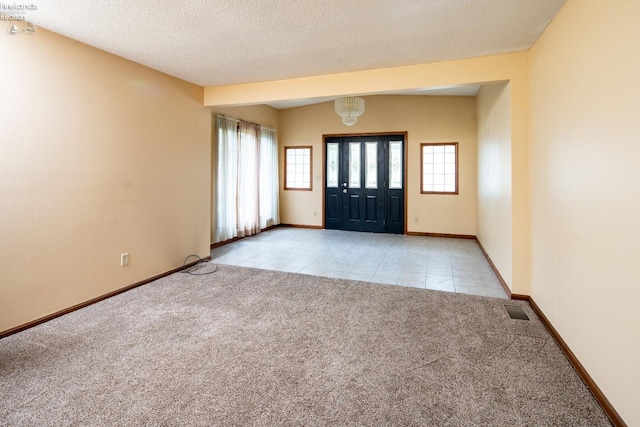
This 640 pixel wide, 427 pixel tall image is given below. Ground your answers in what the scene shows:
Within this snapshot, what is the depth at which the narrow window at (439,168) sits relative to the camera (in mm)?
6461

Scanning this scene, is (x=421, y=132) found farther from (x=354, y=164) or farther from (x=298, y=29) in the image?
(x=298, y=29)

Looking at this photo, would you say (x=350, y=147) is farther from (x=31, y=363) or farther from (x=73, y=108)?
(x=31, y=363)

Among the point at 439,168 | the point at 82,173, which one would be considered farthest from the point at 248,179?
the point at 439,168

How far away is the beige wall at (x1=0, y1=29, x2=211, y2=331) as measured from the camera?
2.47m

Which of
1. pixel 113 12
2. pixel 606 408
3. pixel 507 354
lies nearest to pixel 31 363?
pixel 113 12

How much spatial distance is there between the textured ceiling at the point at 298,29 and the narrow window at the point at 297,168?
4.04 meters

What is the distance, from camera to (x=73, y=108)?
9.32ft

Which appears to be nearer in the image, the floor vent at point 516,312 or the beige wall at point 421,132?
the floor vent at point 516,312

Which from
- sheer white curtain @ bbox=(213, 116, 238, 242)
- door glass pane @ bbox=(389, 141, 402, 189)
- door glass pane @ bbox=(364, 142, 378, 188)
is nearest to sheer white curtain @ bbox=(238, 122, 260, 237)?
sheer white curtain @ bbox=(213, 116, 238, 242)

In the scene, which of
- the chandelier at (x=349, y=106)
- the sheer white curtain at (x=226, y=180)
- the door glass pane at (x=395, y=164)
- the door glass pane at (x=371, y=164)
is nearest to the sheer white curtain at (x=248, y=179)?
the sheer white curtain at (x=226, y=180)

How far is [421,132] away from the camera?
659 cm

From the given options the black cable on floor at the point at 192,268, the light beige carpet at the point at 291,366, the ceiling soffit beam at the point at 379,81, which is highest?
the ceiling soffit beam at the point at 379,81

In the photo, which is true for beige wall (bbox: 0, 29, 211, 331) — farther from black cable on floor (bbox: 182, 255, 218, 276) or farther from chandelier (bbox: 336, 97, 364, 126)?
chandelier (bbox: 336, 97, 364, 126)

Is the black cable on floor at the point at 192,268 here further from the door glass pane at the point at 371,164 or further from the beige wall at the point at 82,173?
the door glass pane at the point at 371,164
